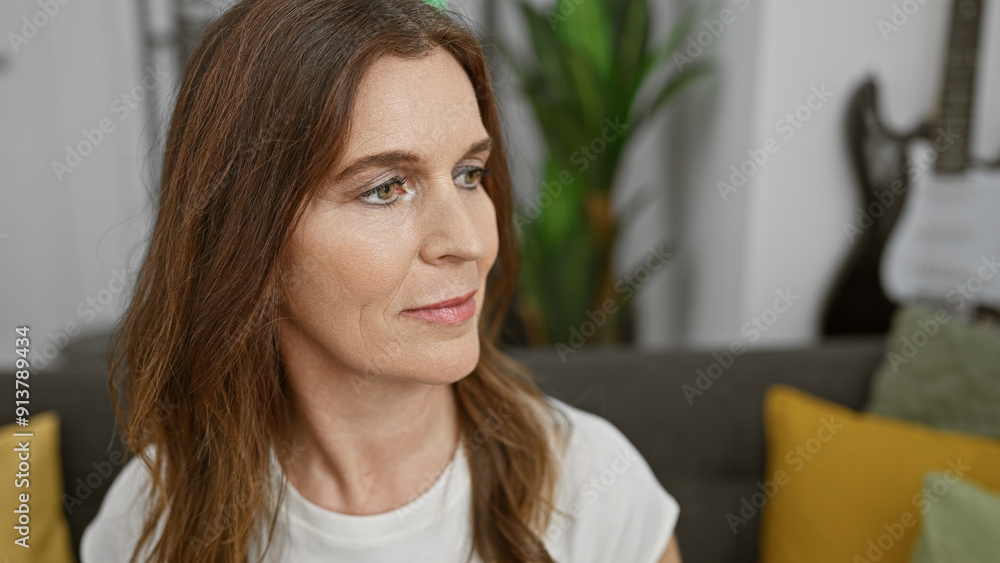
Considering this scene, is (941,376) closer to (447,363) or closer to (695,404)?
(695,404)

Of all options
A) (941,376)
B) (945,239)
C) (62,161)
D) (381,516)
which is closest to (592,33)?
(945,239)

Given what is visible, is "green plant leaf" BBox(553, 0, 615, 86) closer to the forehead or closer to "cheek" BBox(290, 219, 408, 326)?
the forehead

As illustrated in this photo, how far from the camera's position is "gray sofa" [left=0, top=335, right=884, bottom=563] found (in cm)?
143

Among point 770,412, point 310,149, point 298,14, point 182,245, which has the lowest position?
point 770,412

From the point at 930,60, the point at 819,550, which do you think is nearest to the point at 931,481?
the point at 819,550

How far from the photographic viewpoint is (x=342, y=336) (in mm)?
780

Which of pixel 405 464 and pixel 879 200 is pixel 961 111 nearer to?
pixel 879 200

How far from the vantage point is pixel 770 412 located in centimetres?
140

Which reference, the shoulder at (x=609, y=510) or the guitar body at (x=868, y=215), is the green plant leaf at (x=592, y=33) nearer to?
the guitar body at (x=868, y=215)

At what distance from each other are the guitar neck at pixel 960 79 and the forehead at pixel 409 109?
5.14ft

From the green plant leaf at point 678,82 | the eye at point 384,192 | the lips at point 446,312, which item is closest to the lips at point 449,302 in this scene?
the lips at point 446,312

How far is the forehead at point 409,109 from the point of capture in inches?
28.3

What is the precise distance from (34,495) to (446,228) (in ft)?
3.22

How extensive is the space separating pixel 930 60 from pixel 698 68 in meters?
A: 0.60
